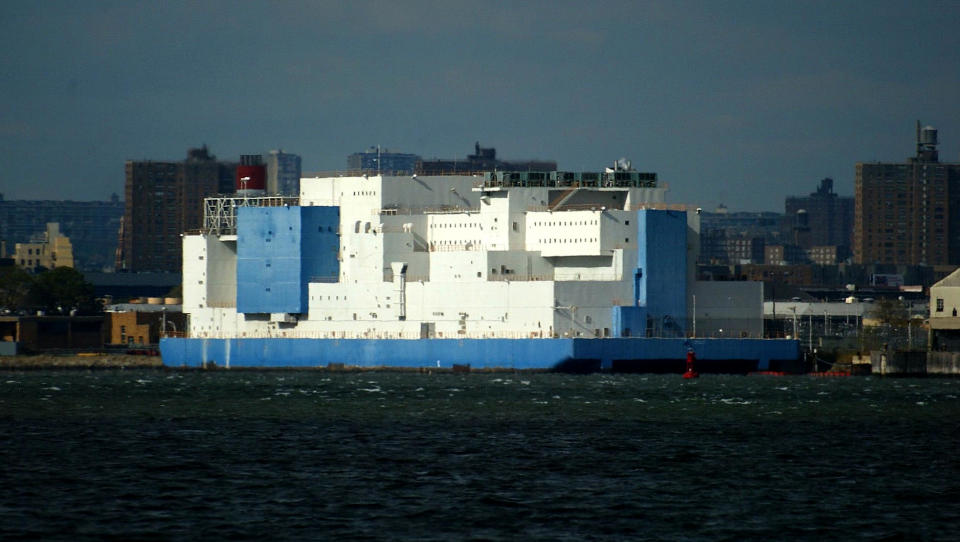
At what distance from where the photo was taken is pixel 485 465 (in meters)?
39.3

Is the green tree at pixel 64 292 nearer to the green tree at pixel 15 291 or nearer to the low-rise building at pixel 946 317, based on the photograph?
the green tree at pixel 15 291

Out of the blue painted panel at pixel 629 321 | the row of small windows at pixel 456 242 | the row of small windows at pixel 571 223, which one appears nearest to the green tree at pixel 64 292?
the row of small windows at pixel 456 242

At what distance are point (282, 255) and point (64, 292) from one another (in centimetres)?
3748

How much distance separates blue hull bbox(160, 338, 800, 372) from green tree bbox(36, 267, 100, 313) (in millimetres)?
36861

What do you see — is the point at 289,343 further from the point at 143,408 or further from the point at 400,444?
the point at 400,444

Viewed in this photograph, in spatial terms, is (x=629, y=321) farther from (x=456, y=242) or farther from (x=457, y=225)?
(x=457, y=225)

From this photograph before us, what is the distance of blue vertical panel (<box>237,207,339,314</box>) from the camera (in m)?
85.1

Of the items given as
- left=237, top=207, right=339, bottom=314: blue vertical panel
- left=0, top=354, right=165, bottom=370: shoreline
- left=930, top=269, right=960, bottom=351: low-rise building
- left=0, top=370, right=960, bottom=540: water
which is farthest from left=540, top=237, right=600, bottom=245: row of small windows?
left=0, top=354, right=165, bottom=370: shoreline

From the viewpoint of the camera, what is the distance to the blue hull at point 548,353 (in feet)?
249

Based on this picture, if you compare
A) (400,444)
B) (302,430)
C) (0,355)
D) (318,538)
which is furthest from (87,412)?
(0,355)

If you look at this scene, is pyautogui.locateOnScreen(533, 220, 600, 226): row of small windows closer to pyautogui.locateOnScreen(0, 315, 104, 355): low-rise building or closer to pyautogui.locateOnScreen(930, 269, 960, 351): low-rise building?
pyautogui.locateOnScreen(930, 269, 960, 351): low-rise building

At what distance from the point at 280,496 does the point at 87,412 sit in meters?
23.2

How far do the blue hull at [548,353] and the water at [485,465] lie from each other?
32.5 feet

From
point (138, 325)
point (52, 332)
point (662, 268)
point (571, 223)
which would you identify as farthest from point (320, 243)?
point (52, 332)
